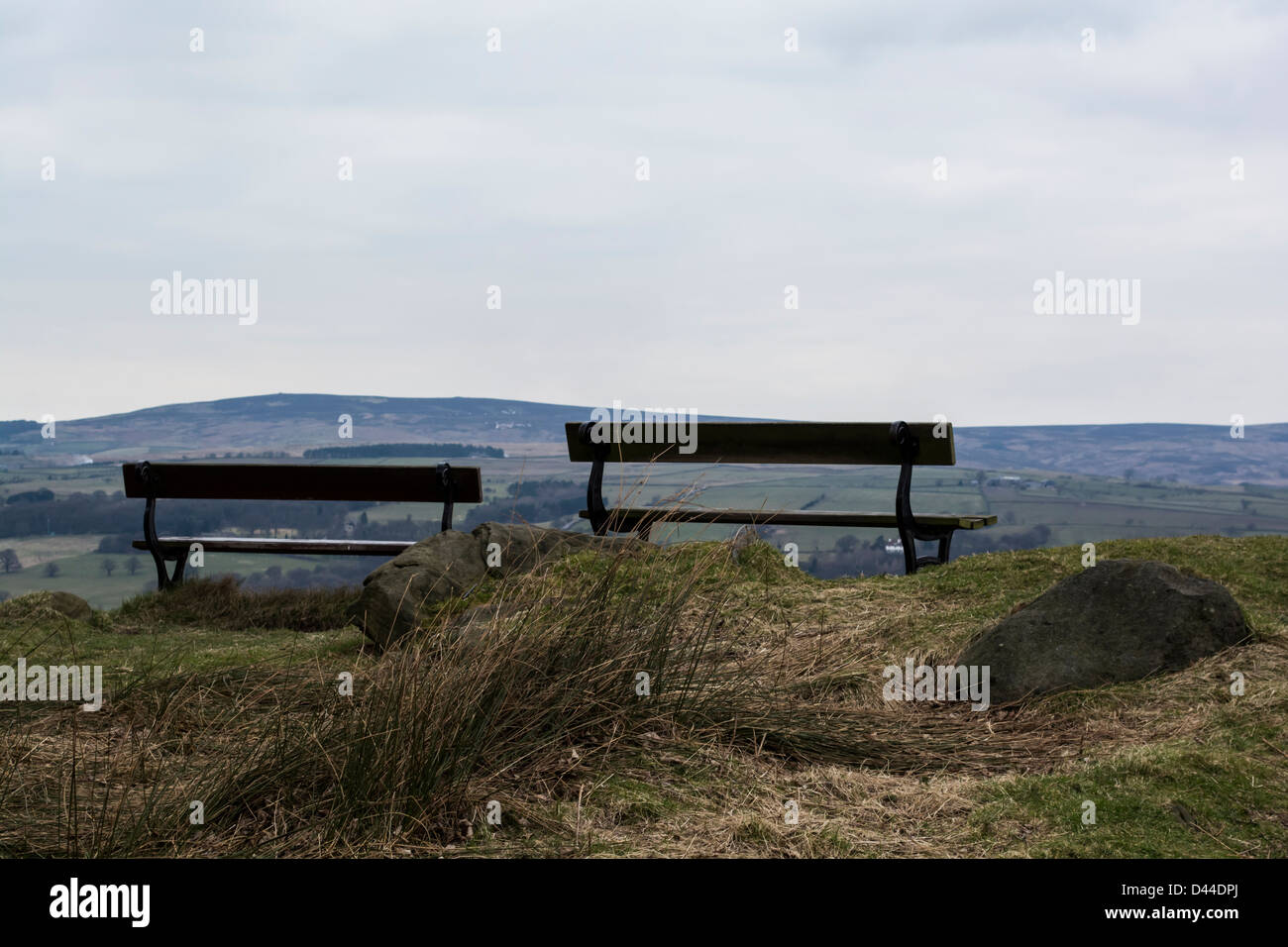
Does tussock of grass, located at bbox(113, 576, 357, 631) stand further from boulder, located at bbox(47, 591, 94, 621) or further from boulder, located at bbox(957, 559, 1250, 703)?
boulder, located at bbox(957, 559, 1250, 703)

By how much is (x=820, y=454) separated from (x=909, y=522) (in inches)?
30.4

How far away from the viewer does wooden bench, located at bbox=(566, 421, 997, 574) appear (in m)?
7.09

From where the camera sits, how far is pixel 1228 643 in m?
4.63

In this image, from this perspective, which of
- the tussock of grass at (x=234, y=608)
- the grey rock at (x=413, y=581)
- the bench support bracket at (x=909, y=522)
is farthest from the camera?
the tussock of grass at (x=234, y=608)

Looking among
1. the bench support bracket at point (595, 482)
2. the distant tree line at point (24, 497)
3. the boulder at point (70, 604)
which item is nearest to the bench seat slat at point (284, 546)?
the boulder at point (70, 604)

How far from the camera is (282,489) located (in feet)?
28.0

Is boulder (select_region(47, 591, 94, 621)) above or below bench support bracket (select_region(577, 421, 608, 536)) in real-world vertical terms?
below

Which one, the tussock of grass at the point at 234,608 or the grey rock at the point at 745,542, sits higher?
the grey rock at the point at 745,542

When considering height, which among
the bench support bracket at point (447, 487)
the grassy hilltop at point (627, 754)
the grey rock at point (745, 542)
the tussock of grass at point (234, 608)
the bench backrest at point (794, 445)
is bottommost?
the tussock of grass at point (234, 608)

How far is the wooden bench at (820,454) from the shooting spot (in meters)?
7.09

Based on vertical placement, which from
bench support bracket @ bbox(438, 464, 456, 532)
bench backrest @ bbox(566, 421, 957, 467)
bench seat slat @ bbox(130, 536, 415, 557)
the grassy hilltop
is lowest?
the grassy hilltop

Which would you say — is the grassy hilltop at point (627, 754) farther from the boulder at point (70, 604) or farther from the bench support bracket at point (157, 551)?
the bench support bracket at point (157, 551)

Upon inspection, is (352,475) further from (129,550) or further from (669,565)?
(669,565)

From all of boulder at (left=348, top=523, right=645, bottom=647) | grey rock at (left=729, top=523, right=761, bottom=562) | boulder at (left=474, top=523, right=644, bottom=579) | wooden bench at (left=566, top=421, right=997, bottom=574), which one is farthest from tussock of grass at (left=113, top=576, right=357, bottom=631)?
grey rock at (left=729, top=523, right=761, bottom=562)
